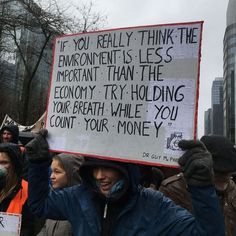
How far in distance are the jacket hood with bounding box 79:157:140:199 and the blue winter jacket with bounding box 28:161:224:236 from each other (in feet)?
0.10

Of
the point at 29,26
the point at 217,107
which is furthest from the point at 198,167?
the point at 217,107

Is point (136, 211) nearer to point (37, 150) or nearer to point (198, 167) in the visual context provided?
point (198, 167)

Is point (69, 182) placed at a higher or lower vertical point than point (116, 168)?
lower

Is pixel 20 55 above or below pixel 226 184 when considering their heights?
above

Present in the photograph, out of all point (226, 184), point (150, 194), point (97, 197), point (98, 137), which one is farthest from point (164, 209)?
point (226, 184)

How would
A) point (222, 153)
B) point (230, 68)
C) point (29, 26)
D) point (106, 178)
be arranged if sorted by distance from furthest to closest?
1. point (230, 68)
2. point (29, 26)
3. point (222, 153)
4. point (106, 178)

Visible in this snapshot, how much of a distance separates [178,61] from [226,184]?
1.08 meters

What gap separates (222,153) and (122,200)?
1.02 metres

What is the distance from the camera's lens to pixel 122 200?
7.61 ft

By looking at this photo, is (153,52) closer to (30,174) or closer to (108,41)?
(108,41)

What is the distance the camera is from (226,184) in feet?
10.2

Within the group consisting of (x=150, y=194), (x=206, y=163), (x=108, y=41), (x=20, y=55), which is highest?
(x=20, y=55)

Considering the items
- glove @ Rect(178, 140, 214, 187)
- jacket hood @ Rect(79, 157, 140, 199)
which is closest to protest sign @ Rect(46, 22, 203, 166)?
jacket hood @ Rect(79, 157, 140, 199)

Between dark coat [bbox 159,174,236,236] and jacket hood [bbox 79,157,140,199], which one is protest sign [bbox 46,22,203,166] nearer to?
jacket hood [bbox 79,157,140,199]
